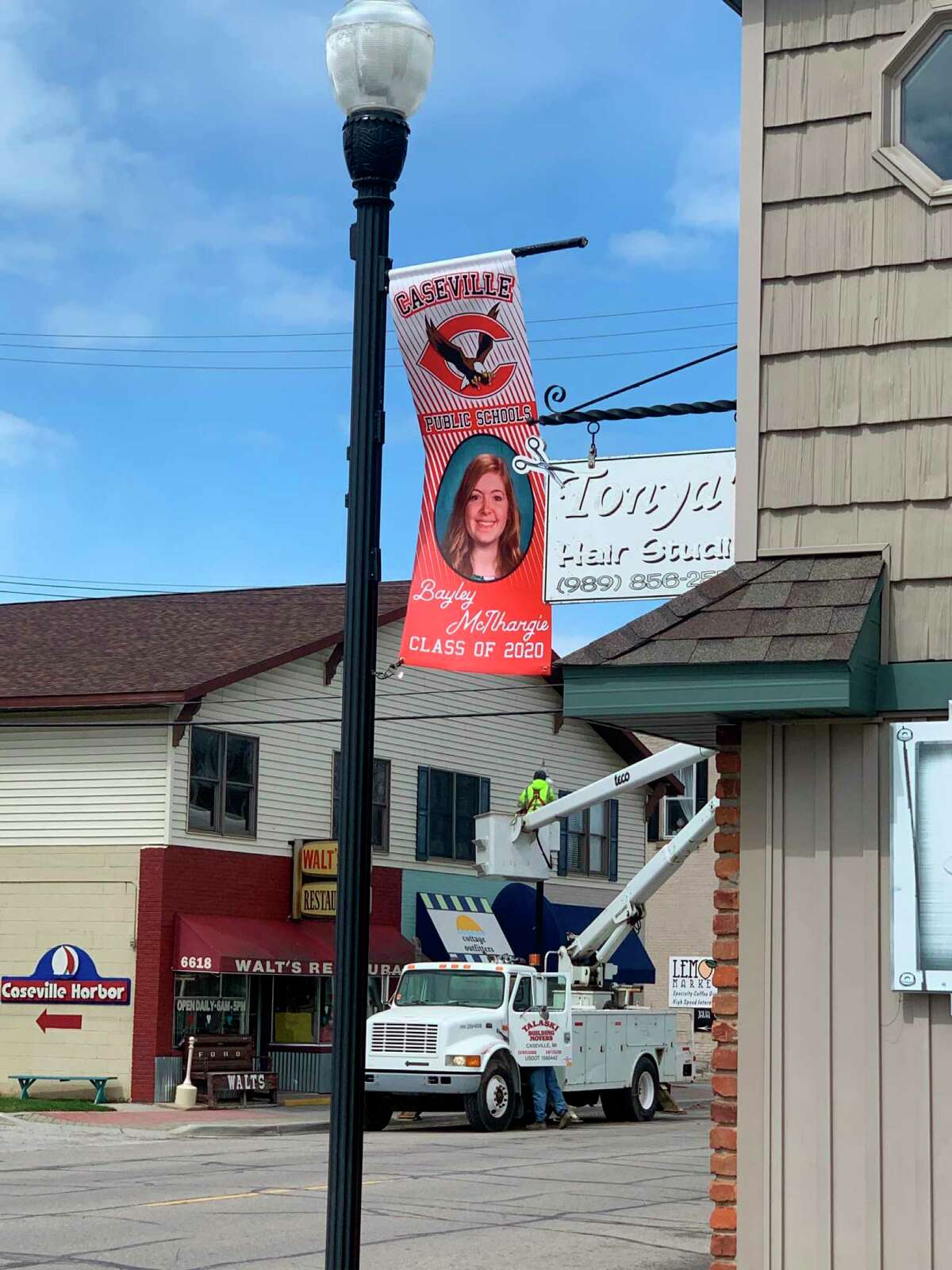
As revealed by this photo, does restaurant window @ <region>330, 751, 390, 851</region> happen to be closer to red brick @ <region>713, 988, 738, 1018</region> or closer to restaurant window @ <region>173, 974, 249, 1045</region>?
restaurant window @ <region>173, 974, 249, 1045</region>

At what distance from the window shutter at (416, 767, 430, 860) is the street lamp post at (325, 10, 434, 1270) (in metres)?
27.3

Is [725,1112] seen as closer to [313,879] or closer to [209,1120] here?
[209,1120]

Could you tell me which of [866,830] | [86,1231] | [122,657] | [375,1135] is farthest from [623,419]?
[122,657]

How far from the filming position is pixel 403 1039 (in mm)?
23750

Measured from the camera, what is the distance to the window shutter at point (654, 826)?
149 feet

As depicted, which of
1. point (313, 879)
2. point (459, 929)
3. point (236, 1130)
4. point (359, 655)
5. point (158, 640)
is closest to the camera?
point (359, 655)

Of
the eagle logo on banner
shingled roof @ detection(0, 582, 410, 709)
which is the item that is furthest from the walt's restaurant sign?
the eagle logo on banner

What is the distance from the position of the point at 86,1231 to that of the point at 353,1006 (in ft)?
24.3

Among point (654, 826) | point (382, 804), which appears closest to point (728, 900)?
point (382, 804)

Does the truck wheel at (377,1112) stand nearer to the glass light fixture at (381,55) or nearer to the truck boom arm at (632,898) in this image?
the truck boom arm at (632,898)

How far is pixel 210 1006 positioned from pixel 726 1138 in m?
23.2

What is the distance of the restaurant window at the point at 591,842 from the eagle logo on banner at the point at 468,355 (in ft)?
101

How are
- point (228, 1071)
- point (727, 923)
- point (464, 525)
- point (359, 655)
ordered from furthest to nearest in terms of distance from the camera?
point (228, 1071), point (464, 525), point (727, 923), point (359, 655)

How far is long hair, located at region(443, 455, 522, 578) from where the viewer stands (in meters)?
7.24
